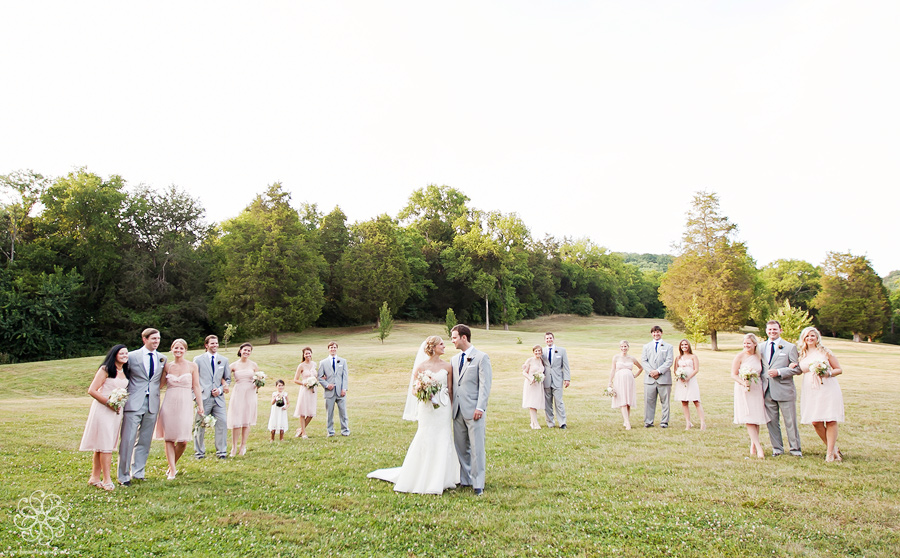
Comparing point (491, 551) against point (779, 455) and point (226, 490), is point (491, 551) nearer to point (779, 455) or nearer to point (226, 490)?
point (226, 490)

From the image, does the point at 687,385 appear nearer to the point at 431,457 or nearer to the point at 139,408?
the point at 431,457

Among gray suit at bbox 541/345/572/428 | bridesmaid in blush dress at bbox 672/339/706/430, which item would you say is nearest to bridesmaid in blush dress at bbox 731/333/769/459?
bridesmaid in blush dress at bbox 672/339/706/430

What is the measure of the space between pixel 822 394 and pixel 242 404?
1032 cm

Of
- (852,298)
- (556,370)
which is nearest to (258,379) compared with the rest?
(556,370)

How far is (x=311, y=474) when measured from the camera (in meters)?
8.16

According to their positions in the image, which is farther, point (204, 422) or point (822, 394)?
point (204, 422)

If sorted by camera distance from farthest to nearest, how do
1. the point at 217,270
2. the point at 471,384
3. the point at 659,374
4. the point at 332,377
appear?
the point at 217,270 < the point at 332,377 < the point at 659,374 < the point at 471,384

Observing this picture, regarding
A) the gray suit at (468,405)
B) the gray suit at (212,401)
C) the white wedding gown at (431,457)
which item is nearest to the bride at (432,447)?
the white wedding gown at (431,457)

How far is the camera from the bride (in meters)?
7.17

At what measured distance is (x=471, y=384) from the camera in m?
7.45

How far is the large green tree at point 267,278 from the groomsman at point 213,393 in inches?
1392

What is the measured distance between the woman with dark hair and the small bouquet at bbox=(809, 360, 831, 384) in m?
10.6

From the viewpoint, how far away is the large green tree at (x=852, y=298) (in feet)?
211

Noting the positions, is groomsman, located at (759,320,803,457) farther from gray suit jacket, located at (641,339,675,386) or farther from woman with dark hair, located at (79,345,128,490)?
woman with dark hair, located at (79,345,128,490)
